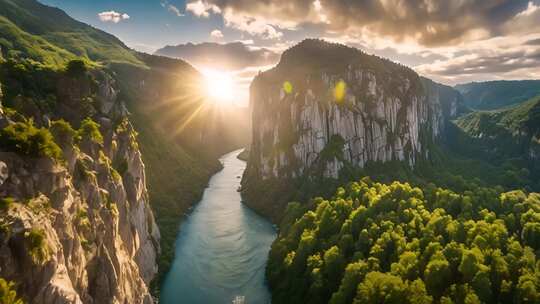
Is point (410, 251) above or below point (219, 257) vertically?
above

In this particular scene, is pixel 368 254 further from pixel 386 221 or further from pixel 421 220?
pixel 421 220

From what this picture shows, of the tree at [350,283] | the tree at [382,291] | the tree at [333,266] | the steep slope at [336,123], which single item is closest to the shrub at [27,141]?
the tree at [350,283]

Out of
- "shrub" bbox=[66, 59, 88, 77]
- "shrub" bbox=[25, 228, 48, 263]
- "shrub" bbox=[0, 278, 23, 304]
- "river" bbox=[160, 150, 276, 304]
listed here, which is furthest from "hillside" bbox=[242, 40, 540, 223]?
"shrub" bbox=[0, 278, 23, 304]

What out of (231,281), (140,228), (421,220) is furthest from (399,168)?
(140,228)

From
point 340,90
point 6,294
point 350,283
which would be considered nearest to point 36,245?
point 6,294

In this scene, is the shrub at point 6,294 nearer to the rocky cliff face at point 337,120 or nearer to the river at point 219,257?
the river at point 219,257

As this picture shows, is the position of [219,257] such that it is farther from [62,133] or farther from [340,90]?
[340,90]
